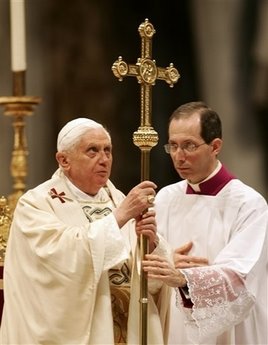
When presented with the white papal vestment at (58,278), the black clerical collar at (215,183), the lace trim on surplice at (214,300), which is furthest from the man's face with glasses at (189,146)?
the white papal vestment at (58,278)

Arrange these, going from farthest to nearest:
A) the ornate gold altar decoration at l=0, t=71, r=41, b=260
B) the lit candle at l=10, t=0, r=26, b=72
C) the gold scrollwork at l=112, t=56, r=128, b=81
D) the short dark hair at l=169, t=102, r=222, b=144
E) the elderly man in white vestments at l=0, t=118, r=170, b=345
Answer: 1. the lit candle at l=10, t=0, r=26, b=72
2. the ornate gold altar decoration at l=0, t=71, r=41, b=260
3. the short dark hair at l=169, t=102, r=222, b=144
4. the elderly man in white vestments at l=0, t=118, r=170, b=345
5. the gold scrollwork at l=112, t=56, r=128, b=81

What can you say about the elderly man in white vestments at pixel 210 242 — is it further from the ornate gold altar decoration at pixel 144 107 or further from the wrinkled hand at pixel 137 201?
the wrinkled hand at pixel 137 201

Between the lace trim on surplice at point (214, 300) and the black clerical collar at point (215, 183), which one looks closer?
the lace trim on surplice at point (214, 300)

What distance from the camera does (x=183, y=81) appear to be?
8.07 metres

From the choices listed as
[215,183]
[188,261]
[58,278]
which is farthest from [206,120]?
[58,278]

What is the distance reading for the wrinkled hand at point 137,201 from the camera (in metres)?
5.15

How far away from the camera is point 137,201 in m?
5.16

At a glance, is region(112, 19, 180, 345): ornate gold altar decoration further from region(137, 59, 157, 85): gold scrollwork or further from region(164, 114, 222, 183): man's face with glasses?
region(164, 114, 222, 183): man's face with glasses

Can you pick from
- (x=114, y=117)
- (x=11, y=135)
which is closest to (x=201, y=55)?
(x=114, y=117)

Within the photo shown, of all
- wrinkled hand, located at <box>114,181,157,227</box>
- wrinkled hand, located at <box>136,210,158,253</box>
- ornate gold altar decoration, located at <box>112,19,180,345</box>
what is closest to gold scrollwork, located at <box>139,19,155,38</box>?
ornate gold altar decoration, located at <box>112,19,180,345</box>

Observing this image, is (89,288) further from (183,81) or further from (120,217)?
(183,81)

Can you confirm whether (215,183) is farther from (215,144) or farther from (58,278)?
(58,278)

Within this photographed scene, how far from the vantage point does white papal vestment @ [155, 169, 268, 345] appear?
5688mm

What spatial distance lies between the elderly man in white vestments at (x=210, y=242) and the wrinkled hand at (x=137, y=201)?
48 centimetres
